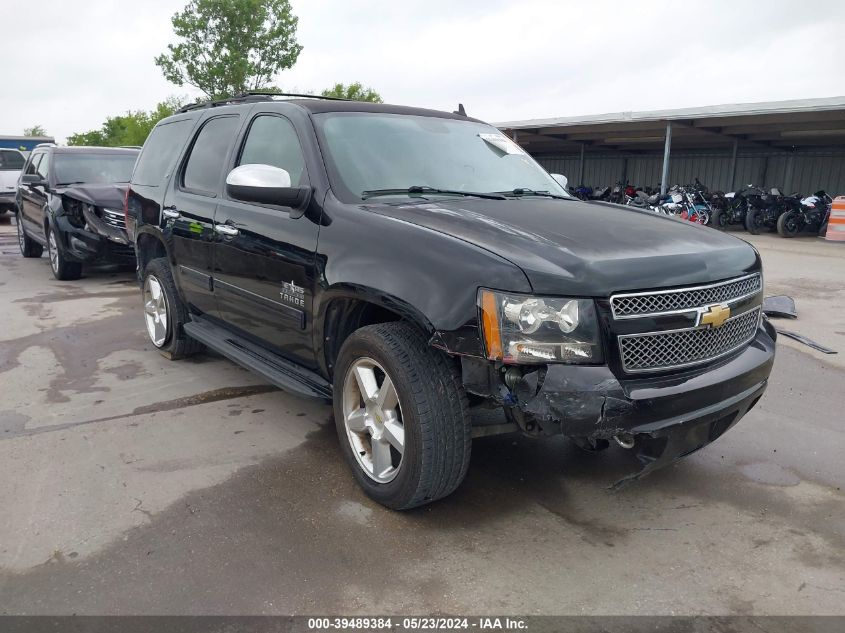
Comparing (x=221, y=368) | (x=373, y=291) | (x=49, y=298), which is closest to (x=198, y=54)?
(x=49, y=298)

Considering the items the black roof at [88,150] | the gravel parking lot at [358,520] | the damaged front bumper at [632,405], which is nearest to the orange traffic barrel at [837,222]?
the gravel parking lot at [358,520]

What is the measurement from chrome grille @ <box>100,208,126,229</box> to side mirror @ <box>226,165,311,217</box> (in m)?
5.83

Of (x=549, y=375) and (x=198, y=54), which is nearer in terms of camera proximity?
(x=549, y=375)

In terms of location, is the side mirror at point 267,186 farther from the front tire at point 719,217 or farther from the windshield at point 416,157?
the front tire at point 719,217

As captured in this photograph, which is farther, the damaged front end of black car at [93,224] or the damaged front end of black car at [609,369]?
the damaged front end of black car at [93,224]

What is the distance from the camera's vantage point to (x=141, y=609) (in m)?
2.32

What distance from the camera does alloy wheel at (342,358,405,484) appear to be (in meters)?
2.86

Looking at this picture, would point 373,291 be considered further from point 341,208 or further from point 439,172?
point 439,172

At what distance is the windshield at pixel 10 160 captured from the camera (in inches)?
736

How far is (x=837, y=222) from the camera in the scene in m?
16.6

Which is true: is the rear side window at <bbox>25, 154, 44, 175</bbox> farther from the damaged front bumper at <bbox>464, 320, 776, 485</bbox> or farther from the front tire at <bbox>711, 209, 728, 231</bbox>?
the front tire at <bbox>711, 209, 728, 231</bbox>

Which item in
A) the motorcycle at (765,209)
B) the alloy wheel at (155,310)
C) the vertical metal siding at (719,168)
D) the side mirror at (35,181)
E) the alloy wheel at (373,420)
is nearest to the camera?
the alloy wheel at (373,420)

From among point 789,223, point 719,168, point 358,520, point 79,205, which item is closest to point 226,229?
point 358,520

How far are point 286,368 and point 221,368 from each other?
1.66 metres
